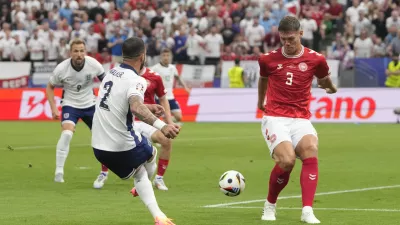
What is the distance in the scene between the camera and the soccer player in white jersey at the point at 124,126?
10594 mm

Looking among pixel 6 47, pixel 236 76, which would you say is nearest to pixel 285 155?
pixel 236 76

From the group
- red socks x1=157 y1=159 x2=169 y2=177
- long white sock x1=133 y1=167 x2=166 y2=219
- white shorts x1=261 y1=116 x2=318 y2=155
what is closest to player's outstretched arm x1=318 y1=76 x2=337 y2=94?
white shorts x1=261 y1=116 x2=318 y2=155

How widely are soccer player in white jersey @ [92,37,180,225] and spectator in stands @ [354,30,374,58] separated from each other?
82.5 ft

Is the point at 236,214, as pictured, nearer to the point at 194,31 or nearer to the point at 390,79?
the point at 390,79

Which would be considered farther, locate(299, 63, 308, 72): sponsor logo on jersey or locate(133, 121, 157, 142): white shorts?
locate(133, 121, 157, 142): white shorts

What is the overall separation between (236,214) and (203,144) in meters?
12.6

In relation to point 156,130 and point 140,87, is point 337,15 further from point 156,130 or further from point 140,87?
point 140,87

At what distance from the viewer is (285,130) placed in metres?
11.5

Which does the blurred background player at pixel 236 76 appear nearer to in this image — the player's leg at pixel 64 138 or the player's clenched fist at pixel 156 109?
the player's leg at pixel 64 138

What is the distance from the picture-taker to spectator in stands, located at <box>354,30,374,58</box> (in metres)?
35.3

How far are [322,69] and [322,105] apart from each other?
2086 centimetres

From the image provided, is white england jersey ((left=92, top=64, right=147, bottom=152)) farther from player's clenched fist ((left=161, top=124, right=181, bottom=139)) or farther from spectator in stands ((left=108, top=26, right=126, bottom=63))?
spectator in stands ((left=108, top=26, right=126, bottom=63))

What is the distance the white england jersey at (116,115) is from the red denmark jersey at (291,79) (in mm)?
1833

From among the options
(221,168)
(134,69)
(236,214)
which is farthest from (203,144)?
(134,69)
